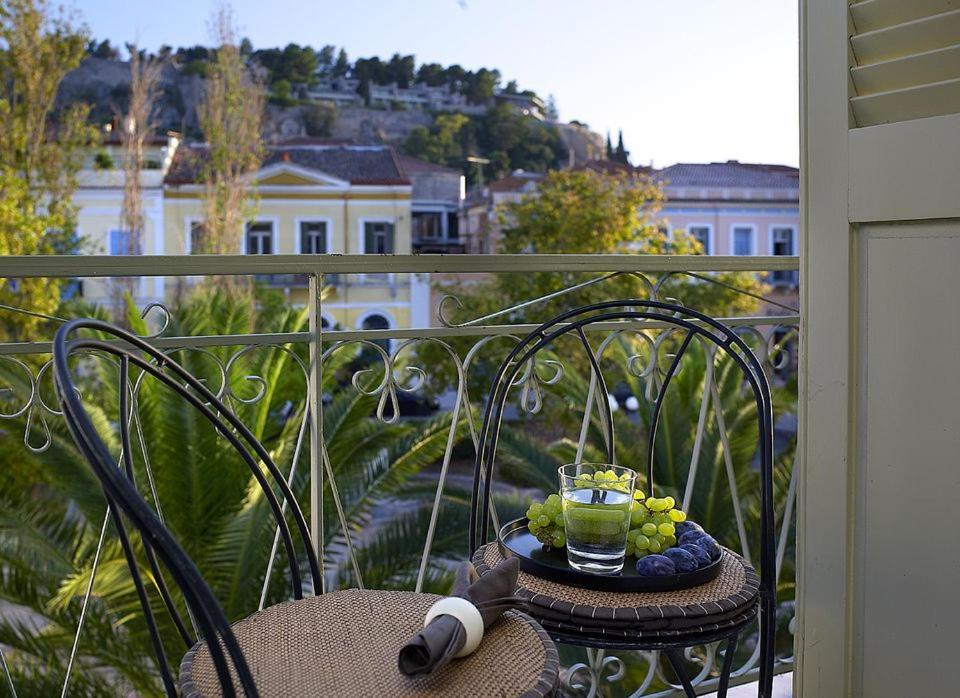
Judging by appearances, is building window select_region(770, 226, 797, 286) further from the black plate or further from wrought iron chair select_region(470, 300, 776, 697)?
the black plate

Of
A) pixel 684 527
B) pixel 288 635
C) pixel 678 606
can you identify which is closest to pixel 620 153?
pixel 684 527

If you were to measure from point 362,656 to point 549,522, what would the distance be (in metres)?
0.39

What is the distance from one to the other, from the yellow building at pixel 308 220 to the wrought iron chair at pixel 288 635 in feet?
63.7

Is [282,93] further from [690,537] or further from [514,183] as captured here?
[690,537]

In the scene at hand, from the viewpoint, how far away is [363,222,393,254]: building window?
22.5m

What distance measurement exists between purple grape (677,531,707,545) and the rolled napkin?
0.31m

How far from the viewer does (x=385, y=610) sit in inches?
49.3

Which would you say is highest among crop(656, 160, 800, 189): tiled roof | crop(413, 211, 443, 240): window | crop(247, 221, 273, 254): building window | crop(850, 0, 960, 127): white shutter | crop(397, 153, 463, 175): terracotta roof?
crop(397, 153, 463, 175): terracotta roof

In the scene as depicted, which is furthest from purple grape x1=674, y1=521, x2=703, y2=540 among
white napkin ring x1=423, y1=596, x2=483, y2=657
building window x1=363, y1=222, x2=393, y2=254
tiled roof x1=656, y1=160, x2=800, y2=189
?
tiled roof x1=656, y1=160, x2=800, y2=189

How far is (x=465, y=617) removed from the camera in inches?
42.0

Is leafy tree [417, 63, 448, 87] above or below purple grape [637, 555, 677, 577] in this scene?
above

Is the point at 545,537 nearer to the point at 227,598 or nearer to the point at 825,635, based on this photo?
the point at 825,635

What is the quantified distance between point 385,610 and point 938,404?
0.77 m

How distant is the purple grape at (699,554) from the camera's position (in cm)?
133
